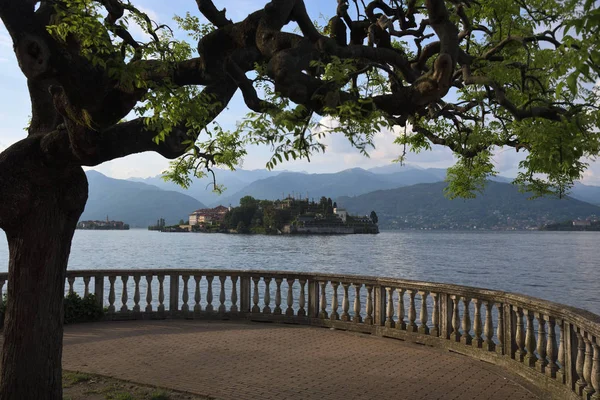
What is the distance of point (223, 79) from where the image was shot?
625 cm

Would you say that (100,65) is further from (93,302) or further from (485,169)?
(485,169)

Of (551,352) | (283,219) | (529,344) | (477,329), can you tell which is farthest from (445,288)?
(283,219)

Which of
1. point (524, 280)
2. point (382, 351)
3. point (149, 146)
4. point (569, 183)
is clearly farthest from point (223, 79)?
point (524, 280)

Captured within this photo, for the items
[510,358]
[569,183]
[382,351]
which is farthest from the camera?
[569,183]

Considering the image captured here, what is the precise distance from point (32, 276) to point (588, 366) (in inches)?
267

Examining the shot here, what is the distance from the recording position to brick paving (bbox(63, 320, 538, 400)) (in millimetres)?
7098

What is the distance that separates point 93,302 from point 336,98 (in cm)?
990

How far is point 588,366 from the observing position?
20.0ft

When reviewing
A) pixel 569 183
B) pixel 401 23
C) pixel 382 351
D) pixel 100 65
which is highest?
pixel 401 23

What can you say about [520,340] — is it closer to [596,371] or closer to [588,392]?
[588,392]

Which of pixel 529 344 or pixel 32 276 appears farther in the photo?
pixel 529 344

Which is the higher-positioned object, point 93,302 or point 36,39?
point 36,39

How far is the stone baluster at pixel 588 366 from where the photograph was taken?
600cm

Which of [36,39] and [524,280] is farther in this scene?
[524,280]
